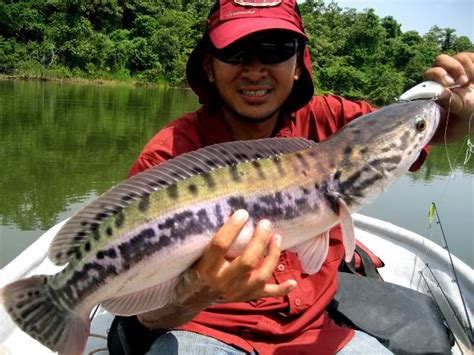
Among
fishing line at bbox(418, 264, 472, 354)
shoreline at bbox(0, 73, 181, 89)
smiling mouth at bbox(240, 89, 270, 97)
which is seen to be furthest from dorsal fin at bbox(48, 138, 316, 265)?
shoreline at bbox(0, 73, 181, 89)

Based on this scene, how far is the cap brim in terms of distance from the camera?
2.74 m

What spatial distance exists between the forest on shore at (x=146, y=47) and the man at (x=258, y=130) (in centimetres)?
3632

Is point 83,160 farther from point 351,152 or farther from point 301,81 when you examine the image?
point 351,152

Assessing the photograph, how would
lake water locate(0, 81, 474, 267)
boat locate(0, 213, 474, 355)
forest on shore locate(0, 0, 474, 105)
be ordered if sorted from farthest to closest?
forest on shore locate(0, 0, 474, 105) → lake water locate(0, 81, 474, 267) → boat locate(0, 213, 474, 355)

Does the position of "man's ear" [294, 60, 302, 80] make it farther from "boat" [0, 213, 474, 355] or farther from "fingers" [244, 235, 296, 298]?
"boat" [0, 213, 474, 355]

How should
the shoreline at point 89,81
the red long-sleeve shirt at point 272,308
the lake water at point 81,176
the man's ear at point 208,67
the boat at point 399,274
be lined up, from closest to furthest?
the red long-sleeve shirt at point 272,308 → the man's ear at point 208,67 → the boat at point 399,274 → the lake water at point 81,176 → the shoreline at point 89,81

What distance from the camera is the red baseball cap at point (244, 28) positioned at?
278 centimetres

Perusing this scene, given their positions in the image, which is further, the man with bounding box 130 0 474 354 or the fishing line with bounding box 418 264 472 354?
the fishing line with bounding box 418 264 472 354

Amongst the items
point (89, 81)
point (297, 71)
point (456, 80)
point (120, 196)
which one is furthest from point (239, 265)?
point (89, 81)

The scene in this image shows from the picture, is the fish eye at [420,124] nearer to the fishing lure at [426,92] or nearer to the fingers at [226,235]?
the fishing lure at [426,92]

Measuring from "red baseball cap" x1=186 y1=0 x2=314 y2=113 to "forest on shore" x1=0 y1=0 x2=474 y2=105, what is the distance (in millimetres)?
36238

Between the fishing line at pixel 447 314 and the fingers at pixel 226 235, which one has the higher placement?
the fingers at pixel 226 235

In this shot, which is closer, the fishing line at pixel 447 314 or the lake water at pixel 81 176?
the fishing line at pixel 447 314

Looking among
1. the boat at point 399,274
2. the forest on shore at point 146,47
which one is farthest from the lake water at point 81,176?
the forest on shore at point 146,47
